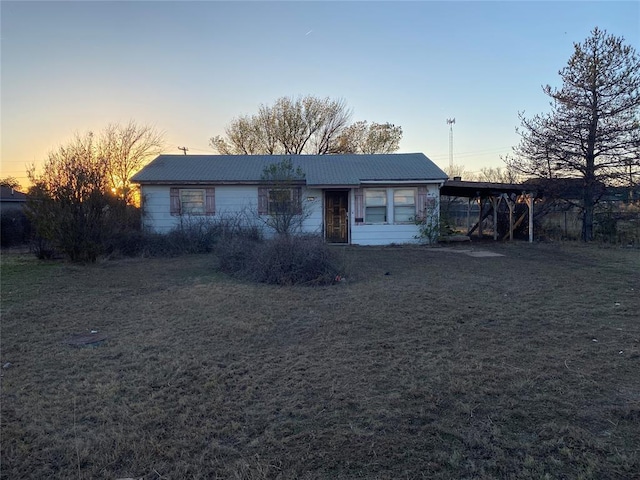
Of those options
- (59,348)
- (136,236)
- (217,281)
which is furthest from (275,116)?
(59,348)

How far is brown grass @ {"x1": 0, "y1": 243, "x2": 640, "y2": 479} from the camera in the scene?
229 cm

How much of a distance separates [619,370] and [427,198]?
12.4 metres

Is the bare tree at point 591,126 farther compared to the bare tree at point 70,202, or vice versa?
the bare tree at point 591,126

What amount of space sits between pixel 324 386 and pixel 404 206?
13051 mm

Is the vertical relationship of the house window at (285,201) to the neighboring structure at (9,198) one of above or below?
below

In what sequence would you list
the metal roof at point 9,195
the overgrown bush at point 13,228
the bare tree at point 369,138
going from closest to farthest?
the overgrown bush at point 13,228 → the metal roof at point 9,195 → the bare tree at point 369,138

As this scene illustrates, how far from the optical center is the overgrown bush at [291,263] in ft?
25.6

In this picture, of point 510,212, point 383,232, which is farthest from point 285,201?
point 510,212

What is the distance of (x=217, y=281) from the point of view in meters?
7.97

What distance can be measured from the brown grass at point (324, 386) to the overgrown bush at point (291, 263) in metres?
1.12

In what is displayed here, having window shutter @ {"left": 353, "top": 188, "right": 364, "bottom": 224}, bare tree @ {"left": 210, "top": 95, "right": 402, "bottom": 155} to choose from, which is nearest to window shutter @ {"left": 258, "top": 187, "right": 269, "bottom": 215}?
window shutter @ {"left": 353, "top": 188, "right": 364, "bottom": 224}

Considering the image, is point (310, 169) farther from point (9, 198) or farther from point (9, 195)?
point (9, 195)

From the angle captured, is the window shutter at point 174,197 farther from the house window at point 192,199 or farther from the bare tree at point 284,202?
the bare tree at point 284,202

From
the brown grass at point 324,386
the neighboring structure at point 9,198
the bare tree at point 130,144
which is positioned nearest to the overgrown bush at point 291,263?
the brown grass at point 324,386
